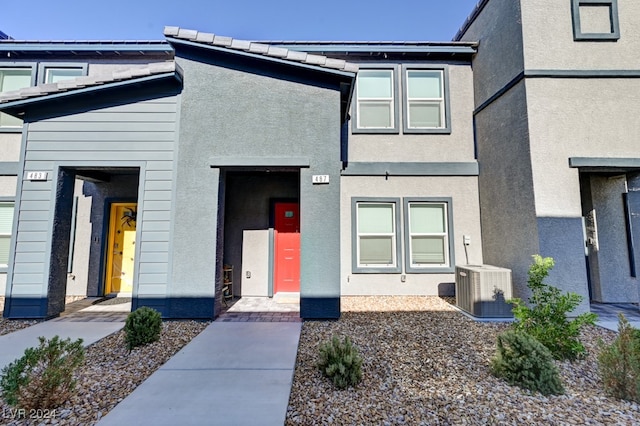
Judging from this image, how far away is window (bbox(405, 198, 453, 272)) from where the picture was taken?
7965mm

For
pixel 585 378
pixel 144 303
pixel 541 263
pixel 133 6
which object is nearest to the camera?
pixel 585 378

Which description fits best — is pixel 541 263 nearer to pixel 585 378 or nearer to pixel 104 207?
pixel 585 378

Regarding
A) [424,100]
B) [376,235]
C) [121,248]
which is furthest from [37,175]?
[424,100]

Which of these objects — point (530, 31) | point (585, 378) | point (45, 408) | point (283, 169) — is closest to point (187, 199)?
point (283, 169)

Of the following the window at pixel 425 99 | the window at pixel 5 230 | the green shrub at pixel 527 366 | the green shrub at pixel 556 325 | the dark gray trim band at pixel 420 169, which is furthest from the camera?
the window at pixel 425 99

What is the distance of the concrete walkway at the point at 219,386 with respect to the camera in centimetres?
277

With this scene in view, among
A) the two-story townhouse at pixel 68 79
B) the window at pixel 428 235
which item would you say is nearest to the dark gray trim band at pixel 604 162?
the window at pixel 428 235

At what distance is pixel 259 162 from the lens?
5957 millimetres

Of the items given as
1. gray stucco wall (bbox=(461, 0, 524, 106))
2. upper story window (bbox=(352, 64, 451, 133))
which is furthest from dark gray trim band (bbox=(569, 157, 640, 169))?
upper story window (bbox=(352, 64, 451, 133))

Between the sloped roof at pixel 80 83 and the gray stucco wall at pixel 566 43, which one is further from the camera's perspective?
the gray stucco wall at pixel 566 43

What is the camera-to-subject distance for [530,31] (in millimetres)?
6371

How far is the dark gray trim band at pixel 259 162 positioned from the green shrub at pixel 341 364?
3499 millimetres

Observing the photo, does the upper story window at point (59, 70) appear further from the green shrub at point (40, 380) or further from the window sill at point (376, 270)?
the window sill at point (376, 270)

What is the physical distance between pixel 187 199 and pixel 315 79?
11.6 ft
